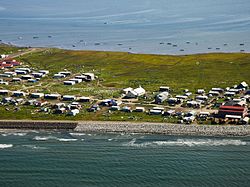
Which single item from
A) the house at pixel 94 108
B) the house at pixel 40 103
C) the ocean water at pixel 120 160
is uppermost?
the house at pixel 40 103

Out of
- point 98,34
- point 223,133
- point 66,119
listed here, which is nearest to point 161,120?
point 223,133

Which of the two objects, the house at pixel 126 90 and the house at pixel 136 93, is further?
the house at pixel 126 90

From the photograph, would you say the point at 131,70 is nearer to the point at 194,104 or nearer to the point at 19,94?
the point at 19,94

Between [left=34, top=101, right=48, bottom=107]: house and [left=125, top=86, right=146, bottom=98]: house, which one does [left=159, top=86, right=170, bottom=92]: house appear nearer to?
[left=125, top=86, right=146, bottom=98]: house

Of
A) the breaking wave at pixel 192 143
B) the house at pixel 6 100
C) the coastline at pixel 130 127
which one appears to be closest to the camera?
the breaking wave at pixel 192 143

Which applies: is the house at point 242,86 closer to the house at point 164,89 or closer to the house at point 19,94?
the house at point 164,89

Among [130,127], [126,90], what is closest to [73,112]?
[130,127]

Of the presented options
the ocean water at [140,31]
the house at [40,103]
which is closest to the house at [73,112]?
the house at [40,103]

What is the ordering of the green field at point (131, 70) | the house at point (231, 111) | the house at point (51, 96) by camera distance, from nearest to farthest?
the house at point (231, 111)
the house at point (51, 96)
the green field at point (131, 70)
